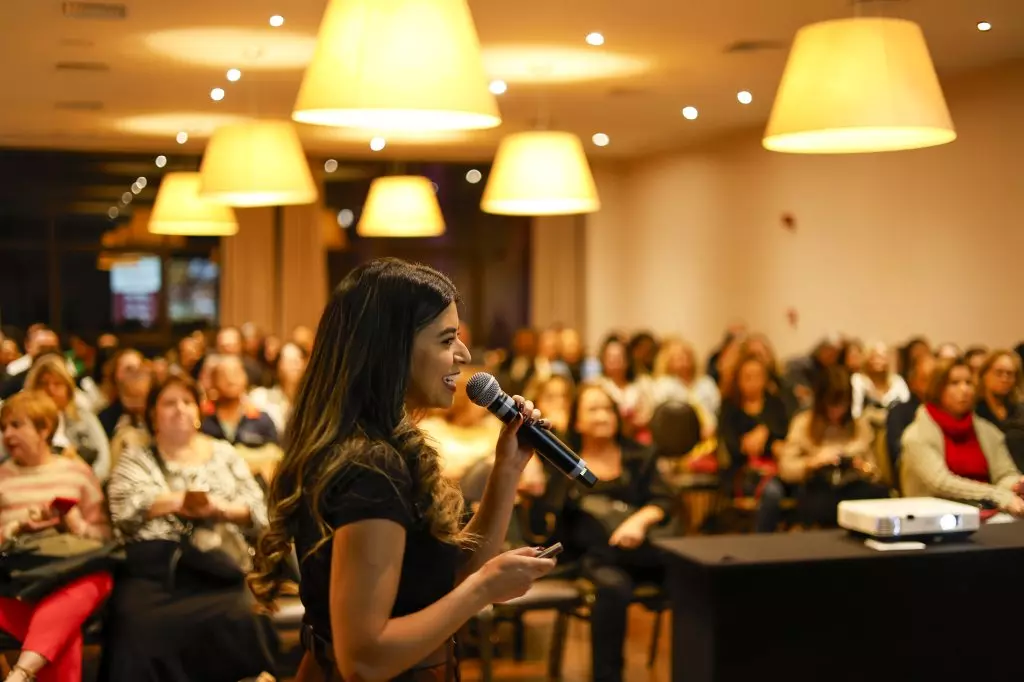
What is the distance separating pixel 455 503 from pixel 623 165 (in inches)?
523

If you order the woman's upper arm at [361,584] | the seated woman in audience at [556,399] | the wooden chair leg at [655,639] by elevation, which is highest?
the seated woman in audience at [556,399]

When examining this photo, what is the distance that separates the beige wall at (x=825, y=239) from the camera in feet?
29.2

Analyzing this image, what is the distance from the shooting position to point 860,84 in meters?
4.07

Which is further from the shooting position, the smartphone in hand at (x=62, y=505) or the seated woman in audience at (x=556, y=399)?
the seated woman in audience at (x=556, y=399)

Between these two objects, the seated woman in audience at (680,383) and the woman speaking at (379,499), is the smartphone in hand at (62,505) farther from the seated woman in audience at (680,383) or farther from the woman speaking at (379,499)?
the seated woman in audience at (680,383)

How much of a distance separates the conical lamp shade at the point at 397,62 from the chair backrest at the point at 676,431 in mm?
4191

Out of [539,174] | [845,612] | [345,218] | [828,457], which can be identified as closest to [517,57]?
[539,174]

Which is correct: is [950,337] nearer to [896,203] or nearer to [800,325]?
[896,203]

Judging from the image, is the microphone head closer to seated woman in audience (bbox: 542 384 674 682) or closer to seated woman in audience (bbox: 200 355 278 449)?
seated woman in audience (bbox: 542 384 674 682)

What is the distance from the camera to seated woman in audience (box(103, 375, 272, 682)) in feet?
15.3

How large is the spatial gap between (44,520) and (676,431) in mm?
3734

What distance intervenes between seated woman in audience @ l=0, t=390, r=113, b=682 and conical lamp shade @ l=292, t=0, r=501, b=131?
7.00ft

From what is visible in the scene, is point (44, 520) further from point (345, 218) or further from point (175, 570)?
point (345, 218)

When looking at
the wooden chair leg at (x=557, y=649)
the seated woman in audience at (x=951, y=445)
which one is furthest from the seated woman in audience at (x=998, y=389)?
the wooden chair leg at (x=557, y=649)
